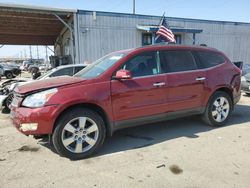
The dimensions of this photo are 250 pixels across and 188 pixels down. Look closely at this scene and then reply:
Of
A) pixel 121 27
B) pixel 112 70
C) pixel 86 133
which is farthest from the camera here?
pixel 121 27

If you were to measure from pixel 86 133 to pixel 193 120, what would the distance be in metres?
3.17

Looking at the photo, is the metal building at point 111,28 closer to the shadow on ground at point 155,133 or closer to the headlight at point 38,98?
the shadow on ground at point 155,133

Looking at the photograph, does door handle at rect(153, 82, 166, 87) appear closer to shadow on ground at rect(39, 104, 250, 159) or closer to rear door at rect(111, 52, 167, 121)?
rear door at rect(111, 52, 167, 121)

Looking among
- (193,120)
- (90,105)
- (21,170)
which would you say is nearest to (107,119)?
(90,105)

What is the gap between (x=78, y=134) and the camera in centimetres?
428

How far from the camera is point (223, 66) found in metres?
5.96

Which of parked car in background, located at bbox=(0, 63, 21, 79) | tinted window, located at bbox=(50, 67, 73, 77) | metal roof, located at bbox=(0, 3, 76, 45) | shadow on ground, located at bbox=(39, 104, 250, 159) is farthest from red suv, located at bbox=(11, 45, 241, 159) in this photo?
parked car in background, located at bbox=(0, 63, 21, 79)

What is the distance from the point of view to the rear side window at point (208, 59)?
568cm

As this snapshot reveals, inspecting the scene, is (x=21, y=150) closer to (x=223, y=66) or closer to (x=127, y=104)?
(x=127, y=104)

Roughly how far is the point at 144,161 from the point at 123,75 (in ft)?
4.72

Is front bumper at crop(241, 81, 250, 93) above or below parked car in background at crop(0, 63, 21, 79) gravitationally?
above

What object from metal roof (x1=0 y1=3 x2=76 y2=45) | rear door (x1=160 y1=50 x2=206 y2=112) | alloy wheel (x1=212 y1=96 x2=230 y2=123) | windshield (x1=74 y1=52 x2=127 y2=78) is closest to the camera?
windshield (x1=74 y1=52 x2=127 y2=78)

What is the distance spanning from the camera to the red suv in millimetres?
4137

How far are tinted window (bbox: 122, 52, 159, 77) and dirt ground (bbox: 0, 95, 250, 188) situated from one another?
1314 mm
